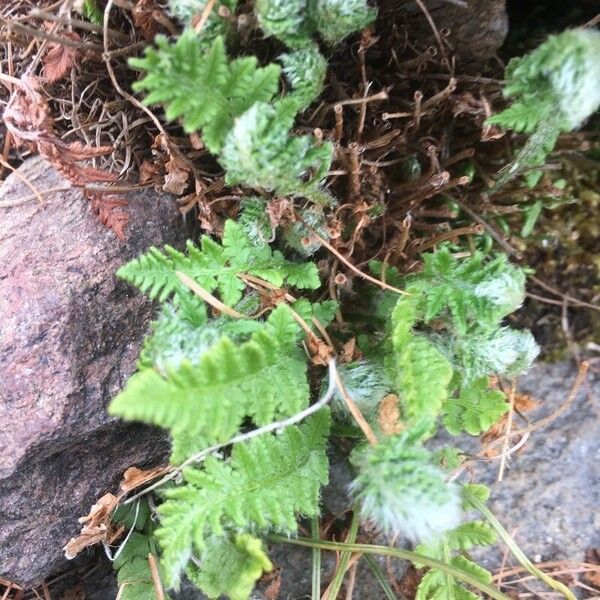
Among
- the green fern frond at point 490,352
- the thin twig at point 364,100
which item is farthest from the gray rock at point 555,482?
the thin twig at point 364,100

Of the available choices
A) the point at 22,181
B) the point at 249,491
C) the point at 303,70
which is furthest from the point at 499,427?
the point at 22,181

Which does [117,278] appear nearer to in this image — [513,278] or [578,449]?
[513,278]

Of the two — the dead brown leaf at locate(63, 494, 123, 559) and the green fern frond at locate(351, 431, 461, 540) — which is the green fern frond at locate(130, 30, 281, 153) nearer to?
the green fern frond at locate(351, 431, 461, 540)

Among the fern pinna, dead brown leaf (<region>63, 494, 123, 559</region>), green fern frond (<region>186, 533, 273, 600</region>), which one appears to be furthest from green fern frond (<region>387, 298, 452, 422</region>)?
dead brown leaf (<region>63, 494, 123, 559</region>)

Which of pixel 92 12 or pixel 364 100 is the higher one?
pixel 92 12

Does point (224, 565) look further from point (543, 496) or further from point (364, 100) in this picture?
point (364, 100)

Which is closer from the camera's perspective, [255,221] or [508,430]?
[255,221]
